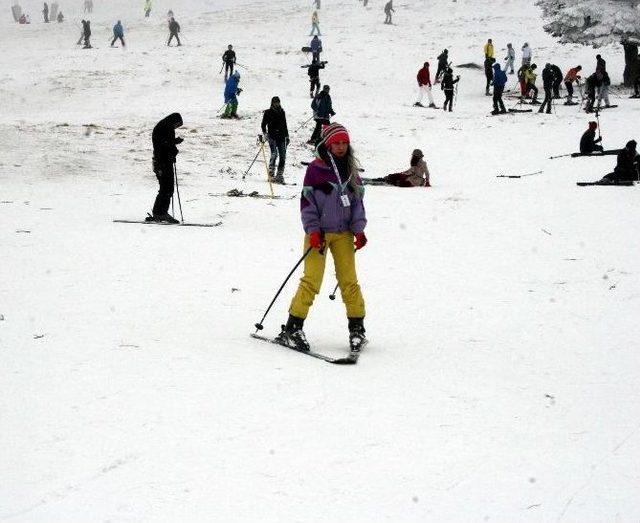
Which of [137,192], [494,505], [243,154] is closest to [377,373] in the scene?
[494,505]

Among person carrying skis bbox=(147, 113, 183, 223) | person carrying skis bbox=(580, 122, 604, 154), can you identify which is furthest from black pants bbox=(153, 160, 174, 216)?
person carrying skis bbox=(580, 122, 604, 154)

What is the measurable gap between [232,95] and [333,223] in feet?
55.9

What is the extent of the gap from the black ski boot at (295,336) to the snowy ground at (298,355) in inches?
10.1

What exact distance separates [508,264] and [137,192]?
26.9 ft

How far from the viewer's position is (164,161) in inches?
456

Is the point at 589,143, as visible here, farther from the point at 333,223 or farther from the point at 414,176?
the point at 333,223

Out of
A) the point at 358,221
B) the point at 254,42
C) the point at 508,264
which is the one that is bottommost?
the point at 508,264

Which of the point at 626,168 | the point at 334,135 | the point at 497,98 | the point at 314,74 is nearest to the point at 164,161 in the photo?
the point at 334,135

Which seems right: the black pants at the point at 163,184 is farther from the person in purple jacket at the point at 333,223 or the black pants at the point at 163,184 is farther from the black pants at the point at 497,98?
the black pants at the point at 497,98

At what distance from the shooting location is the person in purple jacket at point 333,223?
5.80 m

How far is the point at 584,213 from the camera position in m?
12.9

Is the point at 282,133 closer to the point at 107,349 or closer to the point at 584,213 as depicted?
the point at 584,213

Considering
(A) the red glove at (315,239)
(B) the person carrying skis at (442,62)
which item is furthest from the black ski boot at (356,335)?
(B) the person carrying skis at (442,62)

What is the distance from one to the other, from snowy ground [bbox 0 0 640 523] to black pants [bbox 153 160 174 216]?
75 cm
